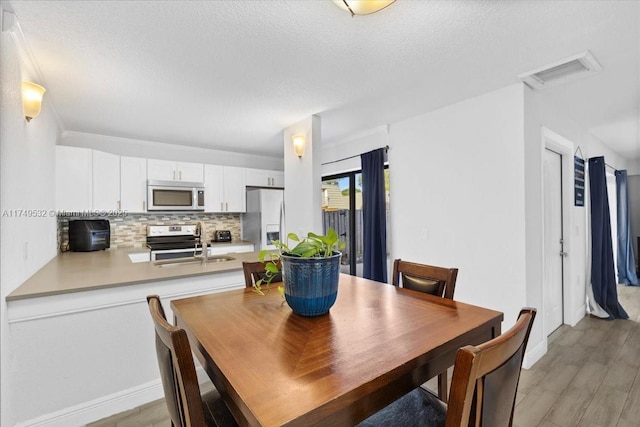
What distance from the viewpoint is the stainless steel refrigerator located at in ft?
15.0

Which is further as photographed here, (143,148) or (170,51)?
(143,148)

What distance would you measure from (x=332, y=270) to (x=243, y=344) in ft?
1.43

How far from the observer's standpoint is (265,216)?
4570 millimetres

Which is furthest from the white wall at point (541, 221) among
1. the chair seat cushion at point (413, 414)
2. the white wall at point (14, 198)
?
the white wall at point (14, 198)

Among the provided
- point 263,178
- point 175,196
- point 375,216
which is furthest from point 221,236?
point 375,216

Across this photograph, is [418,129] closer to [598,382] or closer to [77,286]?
[598,382]

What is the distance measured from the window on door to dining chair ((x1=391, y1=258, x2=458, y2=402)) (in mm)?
2456

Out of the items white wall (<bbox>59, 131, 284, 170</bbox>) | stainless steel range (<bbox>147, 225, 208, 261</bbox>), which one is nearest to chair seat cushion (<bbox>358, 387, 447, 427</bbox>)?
stainless steel range (<bbox>147, 225, 208, 261</bbox>)

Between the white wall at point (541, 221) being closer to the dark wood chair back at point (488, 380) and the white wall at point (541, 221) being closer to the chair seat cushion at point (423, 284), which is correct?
the chair seat cushion at point (423, 284)

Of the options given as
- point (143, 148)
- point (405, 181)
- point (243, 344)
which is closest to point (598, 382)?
point (405, 181)

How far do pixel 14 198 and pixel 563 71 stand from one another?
375 cm

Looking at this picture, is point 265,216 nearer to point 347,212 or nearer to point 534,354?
point 347,212

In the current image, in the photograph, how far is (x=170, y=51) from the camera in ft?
6.49

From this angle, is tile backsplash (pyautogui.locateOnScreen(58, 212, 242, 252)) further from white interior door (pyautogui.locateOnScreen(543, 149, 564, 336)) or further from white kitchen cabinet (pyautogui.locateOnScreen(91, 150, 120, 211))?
white interior door (pyautogui.locateOnScreen(543, 149, 564, 336))
